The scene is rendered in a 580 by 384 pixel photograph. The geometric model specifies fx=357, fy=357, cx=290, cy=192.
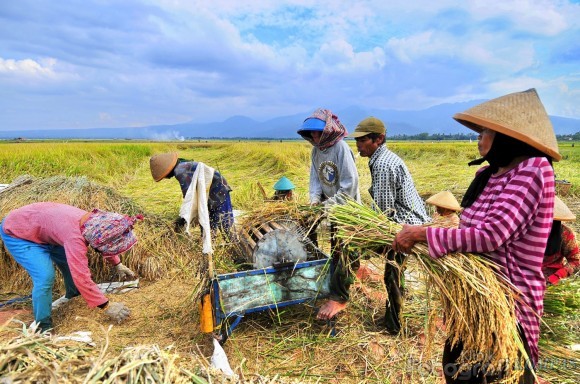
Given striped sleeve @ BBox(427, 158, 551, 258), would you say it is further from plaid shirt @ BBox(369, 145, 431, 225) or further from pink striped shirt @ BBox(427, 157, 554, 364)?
plaid shirt @ BBox(369, 145, 431, 225)

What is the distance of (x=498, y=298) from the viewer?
154 cm

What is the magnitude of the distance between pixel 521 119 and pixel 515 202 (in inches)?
13.5

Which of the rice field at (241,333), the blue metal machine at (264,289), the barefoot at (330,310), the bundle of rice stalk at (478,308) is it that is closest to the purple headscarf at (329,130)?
the rice field at (241,333)

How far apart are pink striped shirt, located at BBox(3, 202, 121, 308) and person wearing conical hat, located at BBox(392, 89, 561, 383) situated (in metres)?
2.73

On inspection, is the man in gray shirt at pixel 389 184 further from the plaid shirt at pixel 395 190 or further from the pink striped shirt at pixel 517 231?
the pink striped shirt at pixel 517 231

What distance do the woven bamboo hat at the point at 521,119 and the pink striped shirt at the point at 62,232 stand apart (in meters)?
3.02

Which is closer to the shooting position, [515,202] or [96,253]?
[515,202]

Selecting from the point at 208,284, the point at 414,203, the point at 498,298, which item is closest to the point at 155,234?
the point at 208,284

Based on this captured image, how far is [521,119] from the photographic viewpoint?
1438 mm

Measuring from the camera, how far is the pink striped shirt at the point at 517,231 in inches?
54.4

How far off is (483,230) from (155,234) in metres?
4.47

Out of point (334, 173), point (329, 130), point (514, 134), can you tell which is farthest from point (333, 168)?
point (514, 134)

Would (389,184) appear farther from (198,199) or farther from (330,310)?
(198,199)

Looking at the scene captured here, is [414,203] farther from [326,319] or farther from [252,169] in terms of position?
[252,169]
